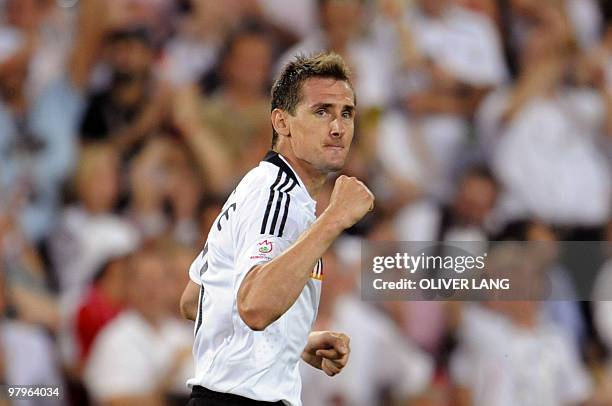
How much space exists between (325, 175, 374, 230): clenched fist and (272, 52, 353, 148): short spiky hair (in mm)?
477

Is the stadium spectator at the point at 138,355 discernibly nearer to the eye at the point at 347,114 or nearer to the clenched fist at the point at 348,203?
the eye at the point at 347,114

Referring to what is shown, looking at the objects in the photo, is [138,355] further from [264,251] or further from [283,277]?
[283,277]

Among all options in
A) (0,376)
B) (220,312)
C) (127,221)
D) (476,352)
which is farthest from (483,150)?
(220,312)

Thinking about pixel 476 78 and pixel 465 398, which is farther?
pixel 476 78

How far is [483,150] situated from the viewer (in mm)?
7254

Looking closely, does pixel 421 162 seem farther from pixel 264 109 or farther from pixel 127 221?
pixel 127 221

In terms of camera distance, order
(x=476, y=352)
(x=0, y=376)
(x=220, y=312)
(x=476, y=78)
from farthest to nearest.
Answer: (x=476, y=78) → (x=476, y=352) → (x=0, y=376) → (x=220, y=312)

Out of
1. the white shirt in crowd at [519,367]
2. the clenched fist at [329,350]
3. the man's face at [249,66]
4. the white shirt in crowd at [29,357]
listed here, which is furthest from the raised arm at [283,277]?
the man's face at [249,66]

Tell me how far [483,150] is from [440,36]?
94cm

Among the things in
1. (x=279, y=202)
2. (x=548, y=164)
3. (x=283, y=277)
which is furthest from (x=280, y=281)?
(x=548, y=164)

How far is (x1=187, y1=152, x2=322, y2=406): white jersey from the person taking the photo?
10.4ft

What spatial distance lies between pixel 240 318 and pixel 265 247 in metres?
0.30

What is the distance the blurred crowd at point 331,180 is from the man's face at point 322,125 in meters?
3.46

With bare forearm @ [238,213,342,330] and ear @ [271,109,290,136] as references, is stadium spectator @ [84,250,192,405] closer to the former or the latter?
ear @ [271,109,290,136]
